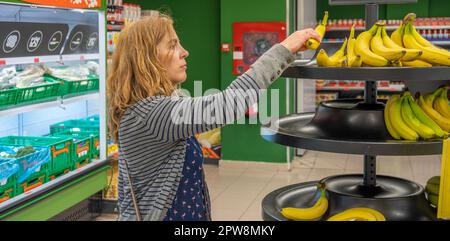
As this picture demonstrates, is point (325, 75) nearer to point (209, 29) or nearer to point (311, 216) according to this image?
point (311, 216)

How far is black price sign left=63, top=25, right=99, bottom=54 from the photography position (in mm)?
4742

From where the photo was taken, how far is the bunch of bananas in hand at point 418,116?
85.1 inches

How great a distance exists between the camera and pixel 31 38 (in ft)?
13.6

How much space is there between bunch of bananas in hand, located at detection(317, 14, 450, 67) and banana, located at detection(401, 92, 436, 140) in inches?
6.9

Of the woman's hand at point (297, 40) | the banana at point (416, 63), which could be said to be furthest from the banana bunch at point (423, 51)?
the woman's hand at point (297, 40)

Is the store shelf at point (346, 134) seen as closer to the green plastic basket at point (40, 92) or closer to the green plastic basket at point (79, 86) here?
the green plastic basket at point (40, 92)

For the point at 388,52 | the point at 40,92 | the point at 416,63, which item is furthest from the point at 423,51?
the point at 40,92

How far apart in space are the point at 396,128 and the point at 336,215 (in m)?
0.42

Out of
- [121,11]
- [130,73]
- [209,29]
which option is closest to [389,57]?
[130,73]

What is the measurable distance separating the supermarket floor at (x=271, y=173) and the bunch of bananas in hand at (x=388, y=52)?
3.40 m

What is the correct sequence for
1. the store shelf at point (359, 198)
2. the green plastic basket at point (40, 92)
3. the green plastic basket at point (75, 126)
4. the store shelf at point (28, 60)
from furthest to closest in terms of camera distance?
the green plastic basket at point (75, 126) → the green plastic basket at point (40, 92) → the store shelf at point (28, 60) → the store shelf at point (359, 198)

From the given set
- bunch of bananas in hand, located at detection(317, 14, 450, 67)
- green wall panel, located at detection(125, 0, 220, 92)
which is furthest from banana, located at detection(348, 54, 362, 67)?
green wall panel, located at detection(125, 0, 220, 92)

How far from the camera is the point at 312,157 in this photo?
8359mm

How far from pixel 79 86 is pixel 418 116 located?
330cm
